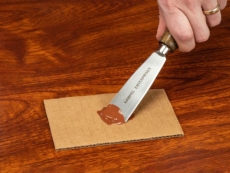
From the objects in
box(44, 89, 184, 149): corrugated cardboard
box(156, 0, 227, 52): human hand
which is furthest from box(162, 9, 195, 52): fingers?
box(44, 89, 184, 149): corrugated cardboard

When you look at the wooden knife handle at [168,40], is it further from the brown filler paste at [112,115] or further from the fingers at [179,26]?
the brown filler paste at [112,115]

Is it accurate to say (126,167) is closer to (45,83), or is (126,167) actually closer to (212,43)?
(45,83)

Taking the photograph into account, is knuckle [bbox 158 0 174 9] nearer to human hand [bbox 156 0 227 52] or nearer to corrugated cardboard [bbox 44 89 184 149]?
human hand [bbox 156 0 227 52]

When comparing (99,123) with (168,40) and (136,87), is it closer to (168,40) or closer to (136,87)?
(136,87)

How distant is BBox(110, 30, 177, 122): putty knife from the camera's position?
97 cm

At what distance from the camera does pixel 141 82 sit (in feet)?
3.24

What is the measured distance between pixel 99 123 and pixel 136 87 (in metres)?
0.09

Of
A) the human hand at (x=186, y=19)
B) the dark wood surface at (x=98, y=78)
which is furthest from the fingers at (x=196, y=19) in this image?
the dark wood surface at (x=98, y=78)

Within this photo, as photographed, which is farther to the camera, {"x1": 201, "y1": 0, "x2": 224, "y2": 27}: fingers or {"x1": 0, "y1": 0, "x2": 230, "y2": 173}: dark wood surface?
{"x1": 201, "y1": 0, "x2": 224, "y2": 27}: fingers

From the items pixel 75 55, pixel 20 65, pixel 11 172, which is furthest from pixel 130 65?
pixel 11 172

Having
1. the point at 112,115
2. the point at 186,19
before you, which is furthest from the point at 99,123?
the point at 186,19

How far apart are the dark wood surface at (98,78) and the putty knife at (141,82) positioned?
0.23 ft

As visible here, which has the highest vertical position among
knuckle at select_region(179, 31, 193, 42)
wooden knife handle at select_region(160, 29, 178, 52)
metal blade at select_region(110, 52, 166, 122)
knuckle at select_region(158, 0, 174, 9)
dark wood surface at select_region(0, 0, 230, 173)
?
knuckle at select_region(158, 0, 174, 9)

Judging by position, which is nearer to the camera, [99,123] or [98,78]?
[99,123]
